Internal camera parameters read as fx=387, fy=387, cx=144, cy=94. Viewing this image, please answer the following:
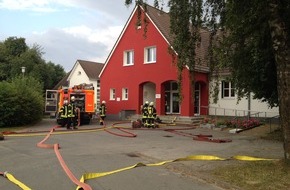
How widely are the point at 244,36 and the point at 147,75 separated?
63.1ft

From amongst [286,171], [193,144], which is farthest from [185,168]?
[193,144]

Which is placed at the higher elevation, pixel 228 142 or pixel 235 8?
pixel 235 8

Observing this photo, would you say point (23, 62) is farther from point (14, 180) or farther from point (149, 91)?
point (14, 180)

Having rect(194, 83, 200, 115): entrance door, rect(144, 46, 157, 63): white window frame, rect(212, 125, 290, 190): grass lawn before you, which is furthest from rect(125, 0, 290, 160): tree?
rect(144, 46, 157, 63): white window frame

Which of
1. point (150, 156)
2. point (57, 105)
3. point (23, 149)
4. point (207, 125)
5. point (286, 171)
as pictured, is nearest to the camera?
point (286, 171)

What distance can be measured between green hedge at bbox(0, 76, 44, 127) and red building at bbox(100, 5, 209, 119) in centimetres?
823

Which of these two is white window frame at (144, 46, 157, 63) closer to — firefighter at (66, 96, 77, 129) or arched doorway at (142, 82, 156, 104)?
arched doorway at (142, 82, 156, 104)

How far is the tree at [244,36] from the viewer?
9.05m

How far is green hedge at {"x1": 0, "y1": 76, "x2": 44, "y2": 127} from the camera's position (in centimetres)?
2509

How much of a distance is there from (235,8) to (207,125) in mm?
14054

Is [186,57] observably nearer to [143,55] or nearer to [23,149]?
[23,149]

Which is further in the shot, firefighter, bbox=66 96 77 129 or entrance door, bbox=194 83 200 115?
entrance door, bbox=194 83 200 115

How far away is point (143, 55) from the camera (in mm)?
32062

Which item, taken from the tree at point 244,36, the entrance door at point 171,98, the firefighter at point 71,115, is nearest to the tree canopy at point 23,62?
the entrance door at point 171,98
